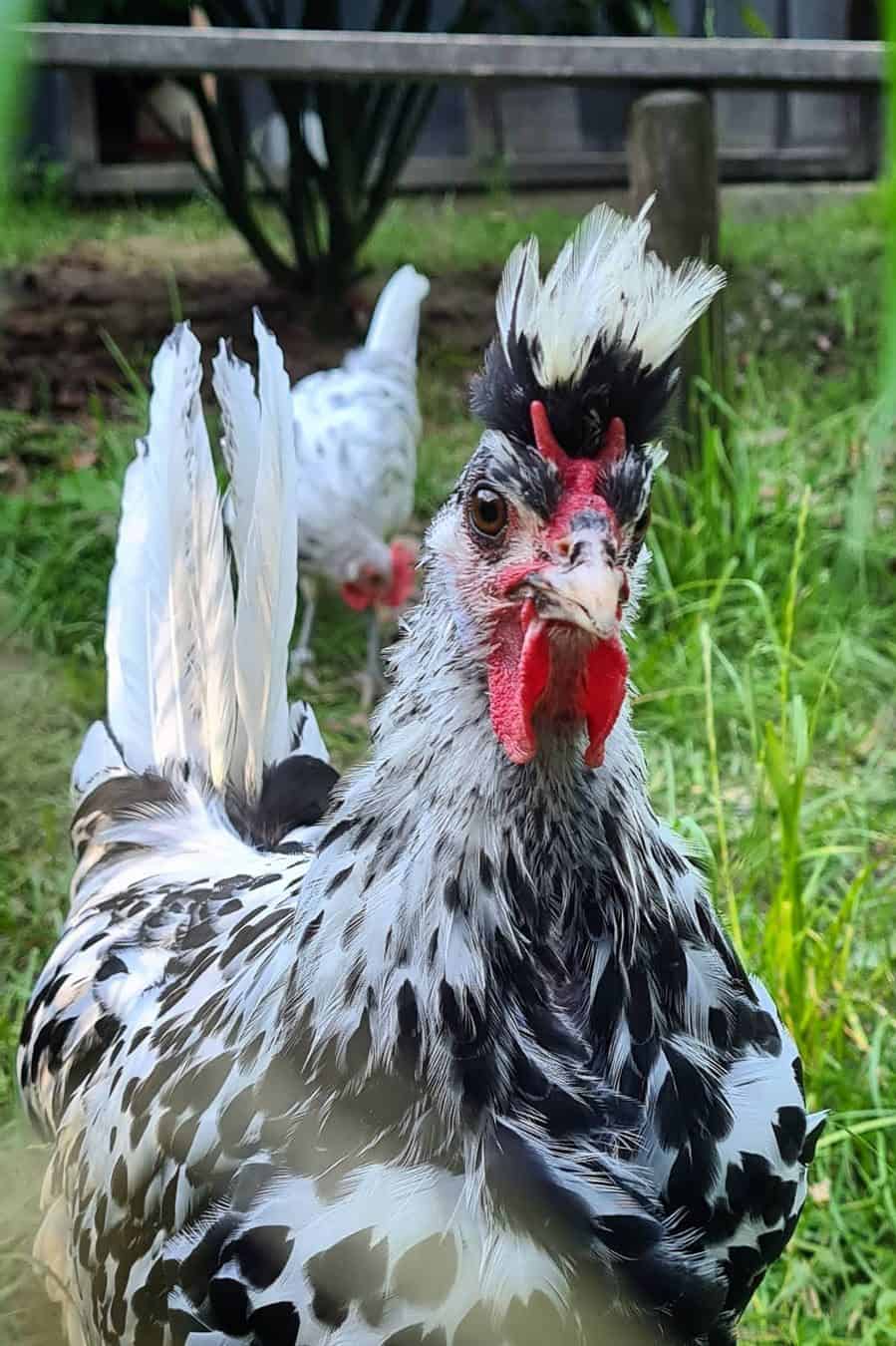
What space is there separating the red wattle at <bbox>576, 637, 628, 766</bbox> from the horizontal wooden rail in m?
2.41

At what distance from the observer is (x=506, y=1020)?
119 cm

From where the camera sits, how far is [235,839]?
1925 millimetres

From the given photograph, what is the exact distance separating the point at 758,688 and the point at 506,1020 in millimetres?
1846

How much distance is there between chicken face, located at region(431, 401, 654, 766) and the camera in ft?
3.46

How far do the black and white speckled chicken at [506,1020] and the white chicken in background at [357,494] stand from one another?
2.37m

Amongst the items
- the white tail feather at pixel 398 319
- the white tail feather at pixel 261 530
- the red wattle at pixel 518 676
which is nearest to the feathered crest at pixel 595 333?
the red wattle at pixel 518 676

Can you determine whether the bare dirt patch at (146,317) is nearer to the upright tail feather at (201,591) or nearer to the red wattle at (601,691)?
the upright tail feather at (201,591)

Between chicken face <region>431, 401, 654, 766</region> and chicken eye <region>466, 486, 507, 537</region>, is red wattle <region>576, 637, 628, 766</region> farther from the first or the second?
chicken eye <region>466, 486, 507, 537</region>

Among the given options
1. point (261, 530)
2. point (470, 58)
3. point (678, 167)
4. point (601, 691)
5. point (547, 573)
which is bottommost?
point (601, 691)

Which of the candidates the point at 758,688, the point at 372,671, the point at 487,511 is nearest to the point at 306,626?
the point at 372,671

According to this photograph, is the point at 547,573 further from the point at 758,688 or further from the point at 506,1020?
the point at 758,688

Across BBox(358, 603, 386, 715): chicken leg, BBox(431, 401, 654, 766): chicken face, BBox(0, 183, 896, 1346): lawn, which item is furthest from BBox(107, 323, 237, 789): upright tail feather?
BBox(358, 603, 386, 715): chicken leg

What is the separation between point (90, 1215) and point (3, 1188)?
46 centimetres

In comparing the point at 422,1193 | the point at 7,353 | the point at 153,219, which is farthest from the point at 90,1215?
the point at 153,219
